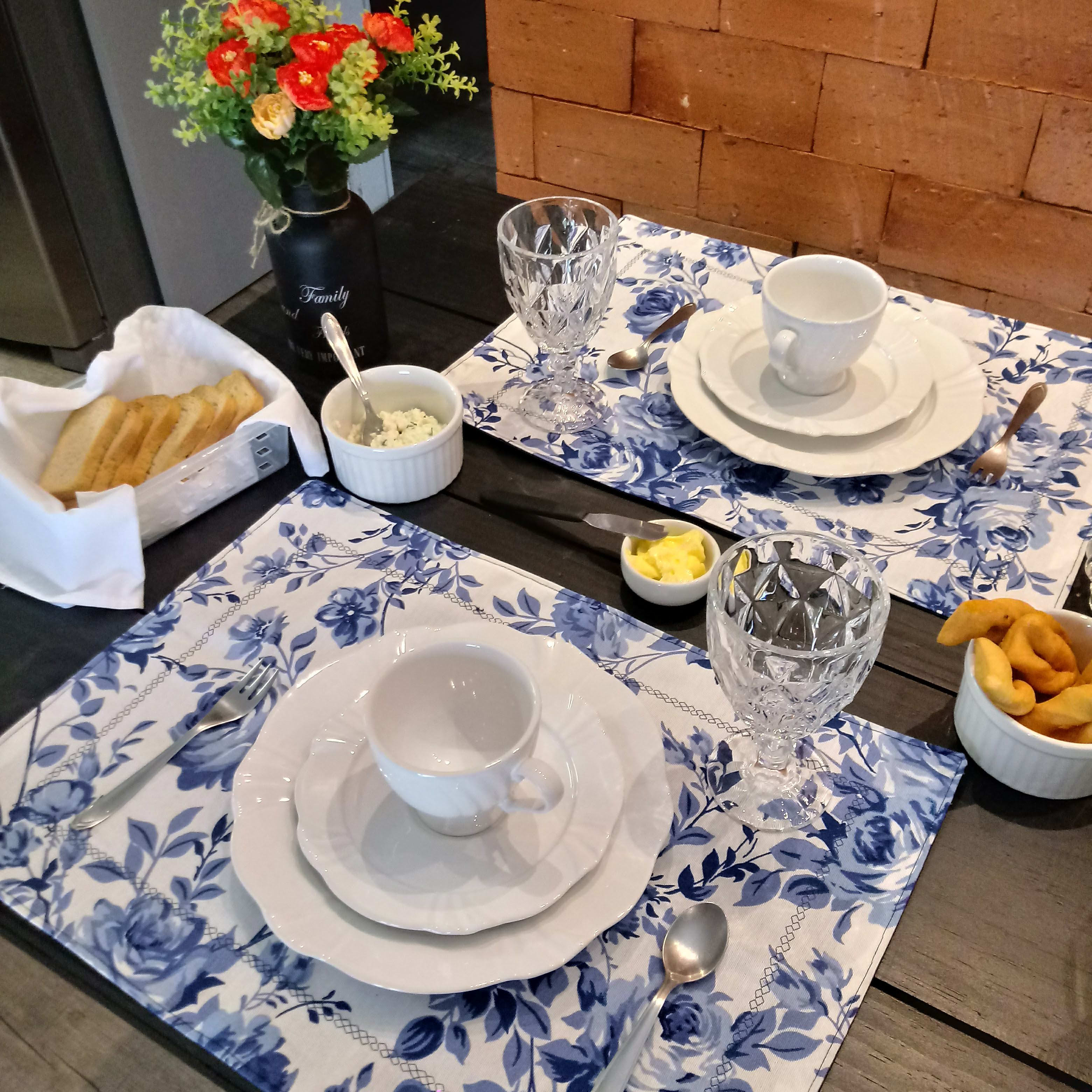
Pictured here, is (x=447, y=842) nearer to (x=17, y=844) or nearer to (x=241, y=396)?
(x=17, y=844)

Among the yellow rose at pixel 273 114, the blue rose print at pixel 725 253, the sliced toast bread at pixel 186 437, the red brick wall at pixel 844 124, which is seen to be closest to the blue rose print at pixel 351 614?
the sliced toast bread at pixel 186 437

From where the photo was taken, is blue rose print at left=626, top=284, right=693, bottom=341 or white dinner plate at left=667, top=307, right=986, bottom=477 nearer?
white dinner plate at left=667, top=307, right=986, bottom=477

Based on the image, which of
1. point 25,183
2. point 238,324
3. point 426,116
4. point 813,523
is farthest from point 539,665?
point 426,116

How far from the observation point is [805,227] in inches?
77.3

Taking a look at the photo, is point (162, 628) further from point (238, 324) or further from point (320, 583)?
point (238, 324)

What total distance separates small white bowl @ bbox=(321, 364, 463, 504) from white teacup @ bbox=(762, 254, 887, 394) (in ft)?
1.02

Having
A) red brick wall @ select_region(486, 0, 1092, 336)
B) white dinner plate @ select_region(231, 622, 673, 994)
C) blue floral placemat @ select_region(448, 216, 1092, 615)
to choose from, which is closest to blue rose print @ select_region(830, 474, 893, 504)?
blue floral placemat @ select_region(448, 216, 1092, 615)

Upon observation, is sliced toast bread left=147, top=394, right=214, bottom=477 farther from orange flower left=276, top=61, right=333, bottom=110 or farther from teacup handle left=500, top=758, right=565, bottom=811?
teacup handle left=500, top=758, right=565, bottom=811

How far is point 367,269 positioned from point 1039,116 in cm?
119

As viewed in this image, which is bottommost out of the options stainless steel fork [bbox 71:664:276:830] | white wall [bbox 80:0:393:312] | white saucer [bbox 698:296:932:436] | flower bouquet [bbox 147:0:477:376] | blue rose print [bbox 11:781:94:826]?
white wall [bbox 80:0:393:312]

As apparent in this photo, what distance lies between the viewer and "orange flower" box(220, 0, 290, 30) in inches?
36.2

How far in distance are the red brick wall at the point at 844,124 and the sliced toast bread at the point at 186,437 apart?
1297 mm

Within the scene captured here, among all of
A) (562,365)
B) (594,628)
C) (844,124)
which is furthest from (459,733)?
(844,124)

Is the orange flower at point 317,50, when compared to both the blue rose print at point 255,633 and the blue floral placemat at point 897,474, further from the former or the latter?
the blue rose print at point 255,633
